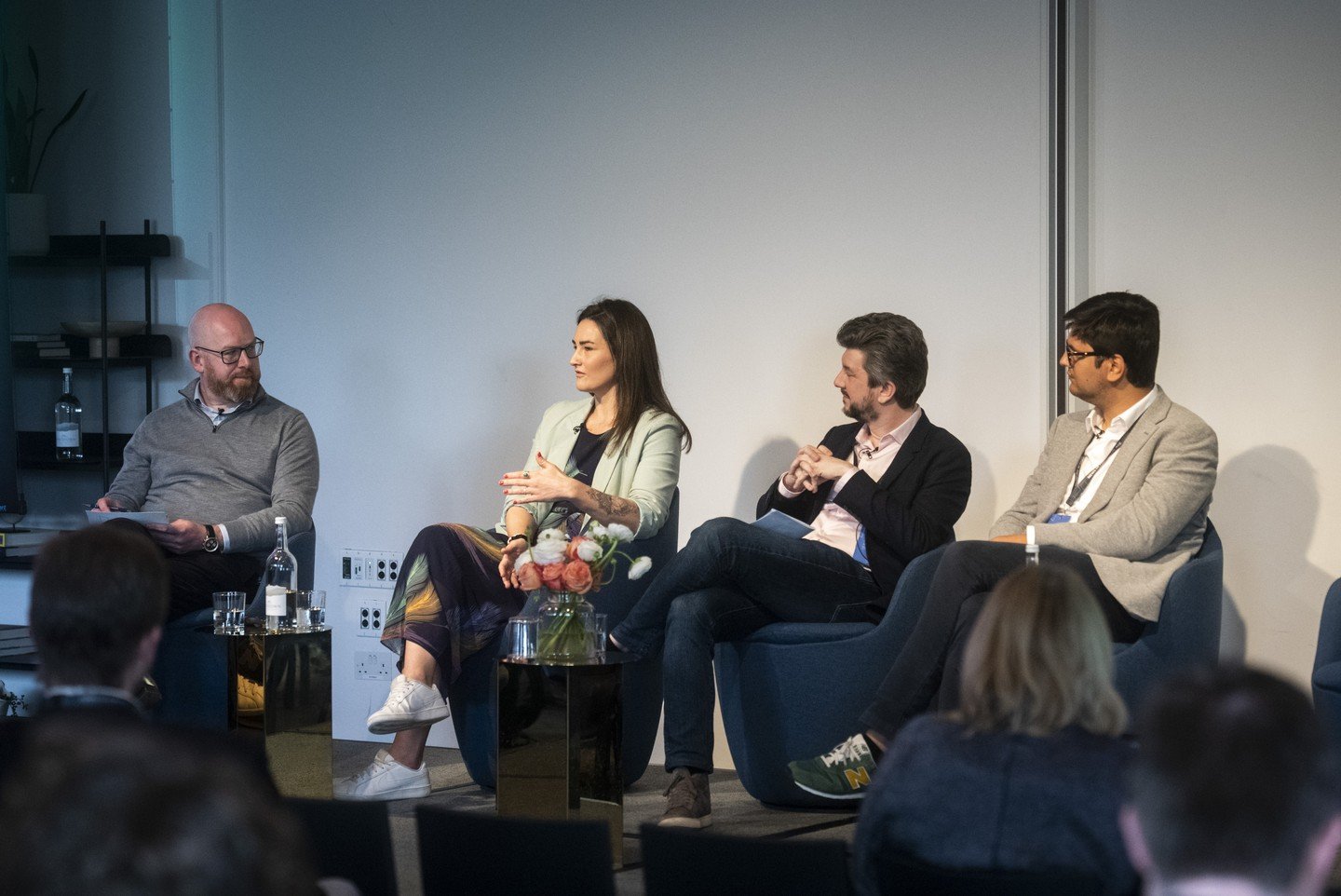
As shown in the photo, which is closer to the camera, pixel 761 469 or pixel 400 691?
pixel 400 691

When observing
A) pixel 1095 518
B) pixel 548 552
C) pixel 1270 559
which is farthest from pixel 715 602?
pixel 1270 559

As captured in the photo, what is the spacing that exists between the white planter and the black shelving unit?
0.11ft

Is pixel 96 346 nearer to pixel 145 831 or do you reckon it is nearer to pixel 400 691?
pixel 400 691

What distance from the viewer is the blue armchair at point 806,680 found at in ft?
11.4

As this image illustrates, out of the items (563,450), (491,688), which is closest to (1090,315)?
(563,450)

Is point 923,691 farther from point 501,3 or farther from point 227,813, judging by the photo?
point 501,3

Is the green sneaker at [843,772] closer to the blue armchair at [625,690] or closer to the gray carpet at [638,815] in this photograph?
the gray carpet at [638,815]

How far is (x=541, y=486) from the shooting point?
3574 mm

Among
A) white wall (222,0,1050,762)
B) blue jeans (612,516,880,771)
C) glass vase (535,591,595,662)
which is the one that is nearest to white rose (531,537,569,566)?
glass vase (535,591,595,662)

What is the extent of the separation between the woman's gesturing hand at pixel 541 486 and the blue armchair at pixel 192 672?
34.3 inches

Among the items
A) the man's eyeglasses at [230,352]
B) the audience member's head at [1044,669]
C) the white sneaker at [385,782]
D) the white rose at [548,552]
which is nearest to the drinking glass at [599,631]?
the white rose at [548,552]

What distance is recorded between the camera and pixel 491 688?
3764mm

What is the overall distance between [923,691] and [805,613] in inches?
19.6

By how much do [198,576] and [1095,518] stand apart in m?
2.38
